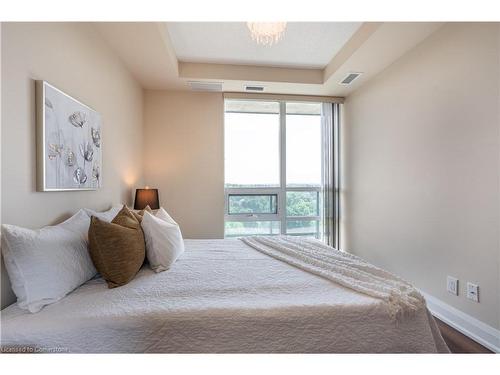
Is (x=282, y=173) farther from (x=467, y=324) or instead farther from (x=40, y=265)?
(x=40, y=265)

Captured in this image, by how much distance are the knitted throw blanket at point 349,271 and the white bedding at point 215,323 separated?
0.19 ft

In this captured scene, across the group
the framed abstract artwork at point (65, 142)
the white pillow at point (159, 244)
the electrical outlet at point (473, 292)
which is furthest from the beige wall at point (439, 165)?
the framed abstract artwork at point (65, 142)

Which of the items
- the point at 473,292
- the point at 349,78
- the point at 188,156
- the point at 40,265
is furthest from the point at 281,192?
the point at 40,265

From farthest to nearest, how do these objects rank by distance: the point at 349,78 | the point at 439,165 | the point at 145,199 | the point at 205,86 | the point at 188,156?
1. the point at 188,156
2. the point at 205,86
3. the point at 349,78
4. the point at 145,199
5. the point at 439,165

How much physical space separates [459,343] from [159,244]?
7.49 feet

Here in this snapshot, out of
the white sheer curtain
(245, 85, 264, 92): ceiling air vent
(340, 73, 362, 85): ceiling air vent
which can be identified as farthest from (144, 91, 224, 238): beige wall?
(340, 73, 362, 85): ceiling air vent

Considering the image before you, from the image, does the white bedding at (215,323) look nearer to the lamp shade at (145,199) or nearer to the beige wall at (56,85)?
the beige wall at (56,85)

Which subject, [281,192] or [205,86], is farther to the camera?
[281,192]

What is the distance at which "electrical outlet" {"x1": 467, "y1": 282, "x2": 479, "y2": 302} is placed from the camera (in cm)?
185

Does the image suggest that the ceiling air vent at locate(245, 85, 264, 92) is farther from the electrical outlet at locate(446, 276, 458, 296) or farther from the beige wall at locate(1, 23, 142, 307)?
the electrical outlet at locate(446, 276, 458, 296)

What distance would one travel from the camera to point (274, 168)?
12.6 feet

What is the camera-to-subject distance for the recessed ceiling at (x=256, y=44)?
239 cm
